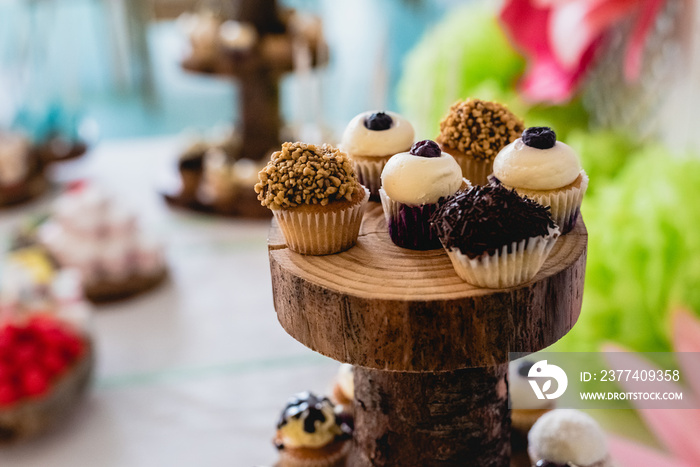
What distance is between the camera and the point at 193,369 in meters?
1.28

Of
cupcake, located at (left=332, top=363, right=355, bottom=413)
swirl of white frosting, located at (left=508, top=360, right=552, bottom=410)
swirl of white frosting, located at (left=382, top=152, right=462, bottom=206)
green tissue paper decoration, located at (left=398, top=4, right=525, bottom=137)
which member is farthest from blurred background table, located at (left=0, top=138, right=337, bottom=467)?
swirl of white frosting, located at (left=382, top=152, right=462, bottom=206)

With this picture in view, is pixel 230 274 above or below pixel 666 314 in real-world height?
below

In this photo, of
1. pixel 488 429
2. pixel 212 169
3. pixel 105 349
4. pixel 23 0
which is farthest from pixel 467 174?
pixel 23 0

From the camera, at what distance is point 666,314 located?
0.92 m

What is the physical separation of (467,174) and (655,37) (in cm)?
75

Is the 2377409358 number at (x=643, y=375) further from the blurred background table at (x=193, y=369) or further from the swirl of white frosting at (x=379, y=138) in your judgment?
the blurred background table at (x=193, y=369)

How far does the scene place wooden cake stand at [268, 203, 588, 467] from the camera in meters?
0.49

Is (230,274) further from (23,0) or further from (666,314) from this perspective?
(23,0)

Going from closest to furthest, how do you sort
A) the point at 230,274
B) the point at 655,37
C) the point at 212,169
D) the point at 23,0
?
1. the point at 655,37
2. the point at 230,274
3. the point at 212,169
4. the point at 23,0

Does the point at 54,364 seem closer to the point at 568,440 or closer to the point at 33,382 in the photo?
the point at 33,382

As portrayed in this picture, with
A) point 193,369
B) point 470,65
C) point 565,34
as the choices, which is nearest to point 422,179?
point 565,34

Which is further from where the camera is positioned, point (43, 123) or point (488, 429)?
point (43, 123)

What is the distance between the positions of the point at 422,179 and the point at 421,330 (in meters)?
0.12

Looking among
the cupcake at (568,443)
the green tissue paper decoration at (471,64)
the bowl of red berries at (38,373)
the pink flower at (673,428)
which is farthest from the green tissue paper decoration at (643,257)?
the bowl of red berries at (38,373)
